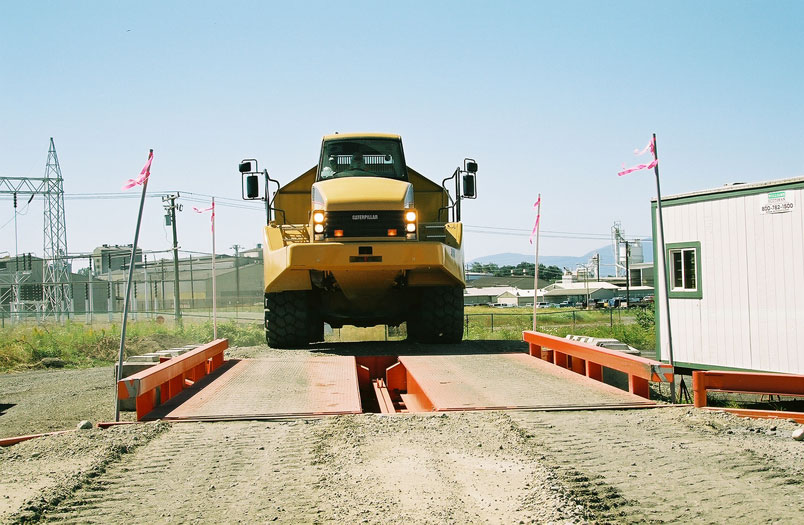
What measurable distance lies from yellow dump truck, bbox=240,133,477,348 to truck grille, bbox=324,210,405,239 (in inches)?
0.6

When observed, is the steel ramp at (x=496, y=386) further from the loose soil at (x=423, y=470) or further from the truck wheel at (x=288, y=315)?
the truck wheel at (x=288, y=315)

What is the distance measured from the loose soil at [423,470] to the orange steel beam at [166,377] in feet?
1.34

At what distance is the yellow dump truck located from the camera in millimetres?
10977

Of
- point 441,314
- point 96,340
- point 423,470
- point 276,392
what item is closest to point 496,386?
point 276,392

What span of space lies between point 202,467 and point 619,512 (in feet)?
8.23

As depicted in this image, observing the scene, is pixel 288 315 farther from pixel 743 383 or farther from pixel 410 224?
pixel 743 383

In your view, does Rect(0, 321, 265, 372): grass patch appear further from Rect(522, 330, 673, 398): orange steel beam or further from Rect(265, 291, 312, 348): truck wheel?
Rect(522, 330, 673, 398): orange steel beam

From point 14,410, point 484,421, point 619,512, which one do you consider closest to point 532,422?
point 484,421

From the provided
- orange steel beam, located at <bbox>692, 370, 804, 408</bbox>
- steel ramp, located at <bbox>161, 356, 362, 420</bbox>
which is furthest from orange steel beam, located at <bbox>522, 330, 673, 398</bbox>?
steel ramp, located at <bbox>161, 356, 362, 420</bbox>

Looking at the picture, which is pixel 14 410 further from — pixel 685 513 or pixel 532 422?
pixel 685 513

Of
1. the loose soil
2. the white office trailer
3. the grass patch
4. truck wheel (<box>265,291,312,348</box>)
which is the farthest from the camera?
the grass patch

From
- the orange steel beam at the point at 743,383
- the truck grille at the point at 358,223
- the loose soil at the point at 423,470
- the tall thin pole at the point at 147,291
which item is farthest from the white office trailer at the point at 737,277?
the tall thin pole at the point at 147,291

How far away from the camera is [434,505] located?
400 centimetres

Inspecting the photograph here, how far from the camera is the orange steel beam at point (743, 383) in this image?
6.44 meters
